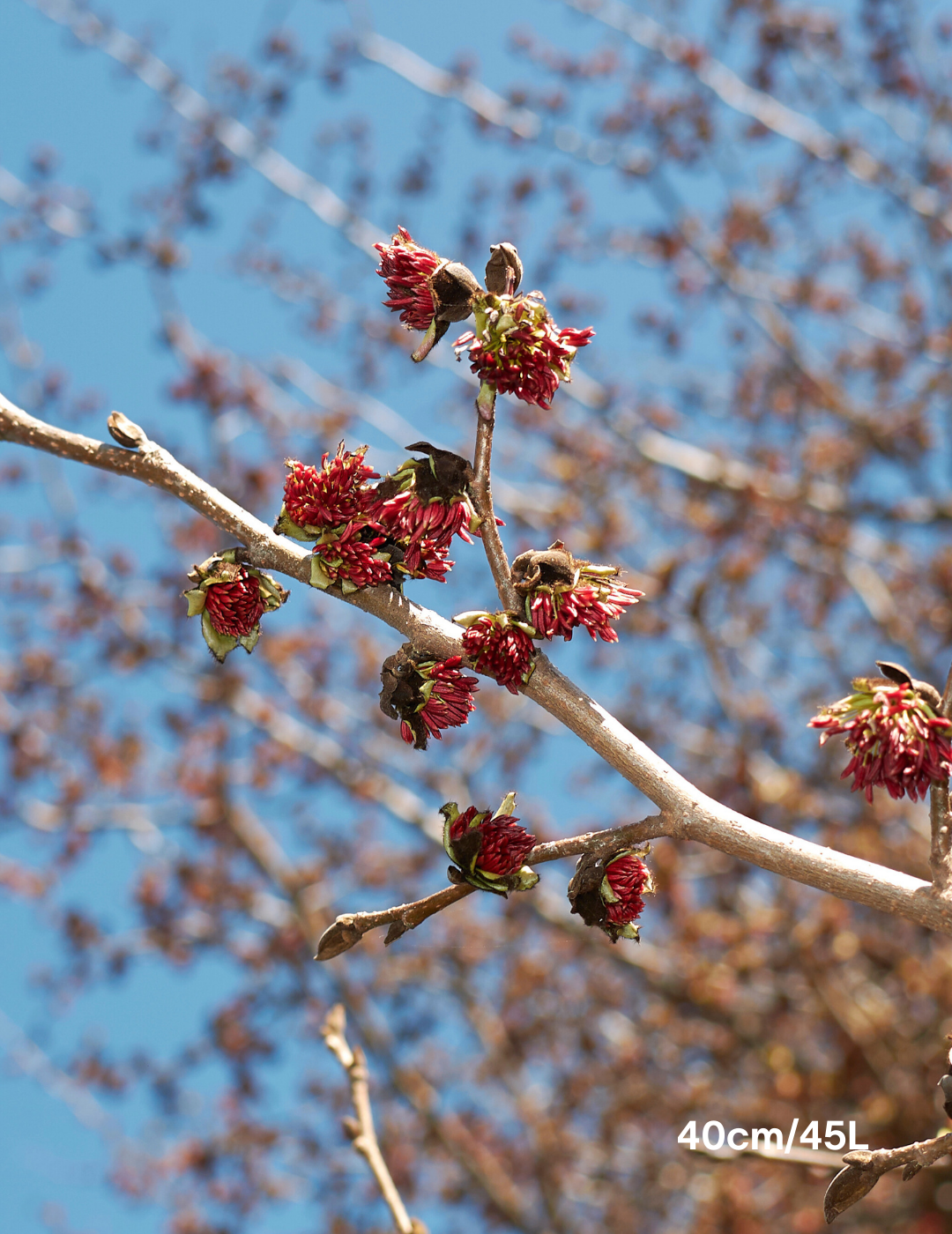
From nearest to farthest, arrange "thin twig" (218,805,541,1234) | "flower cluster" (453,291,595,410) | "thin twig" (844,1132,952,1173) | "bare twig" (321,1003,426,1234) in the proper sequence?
"thin twig" (844,1132,952,1173) < "flower cluster" (453,291,595,410) < "bare twig" (321,1003,426,1234) < "thin twig" (218,805,541,1234)

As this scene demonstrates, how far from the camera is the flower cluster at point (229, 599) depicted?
1.61 m

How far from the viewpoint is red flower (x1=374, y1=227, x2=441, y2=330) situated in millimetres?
1583

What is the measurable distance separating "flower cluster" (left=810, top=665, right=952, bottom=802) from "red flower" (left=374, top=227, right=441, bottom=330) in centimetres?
89

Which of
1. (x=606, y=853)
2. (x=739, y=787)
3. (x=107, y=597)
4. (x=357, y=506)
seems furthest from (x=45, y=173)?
(x=606, y=853)

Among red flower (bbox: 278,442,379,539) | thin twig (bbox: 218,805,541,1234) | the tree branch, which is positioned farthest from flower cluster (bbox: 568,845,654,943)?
thin twig (bbox: 218,805,541,1234)

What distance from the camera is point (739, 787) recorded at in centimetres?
637

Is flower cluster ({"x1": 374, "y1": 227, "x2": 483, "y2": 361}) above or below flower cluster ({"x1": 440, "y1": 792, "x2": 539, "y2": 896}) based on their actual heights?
above

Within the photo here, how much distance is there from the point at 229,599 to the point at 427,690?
353 mm

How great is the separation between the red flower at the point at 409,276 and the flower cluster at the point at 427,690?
1.75ft

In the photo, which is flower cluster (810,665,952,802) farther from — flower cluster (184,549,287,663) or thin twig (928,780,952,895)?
flower cluster (184,549,287,663)

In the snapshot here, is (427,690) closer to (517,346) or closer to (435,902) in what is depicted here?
(435,902)

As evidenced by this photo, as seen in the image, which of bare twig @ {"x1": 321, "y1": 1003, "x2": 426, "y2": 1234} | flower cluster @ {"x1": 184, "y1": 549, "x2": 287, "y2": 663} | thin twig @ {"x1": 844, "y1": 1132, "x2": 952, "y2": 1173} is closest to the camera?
thin twig @ {"x1": 844, "y1": 1132, "x2": 952, "y2": 1173}

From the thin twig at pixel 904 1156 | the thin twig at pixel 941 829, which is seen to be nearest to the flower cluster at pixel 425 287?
the thin twig at pixel 941 829

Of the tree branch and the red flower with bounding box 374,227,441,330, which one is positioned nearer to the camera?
the tree branch
